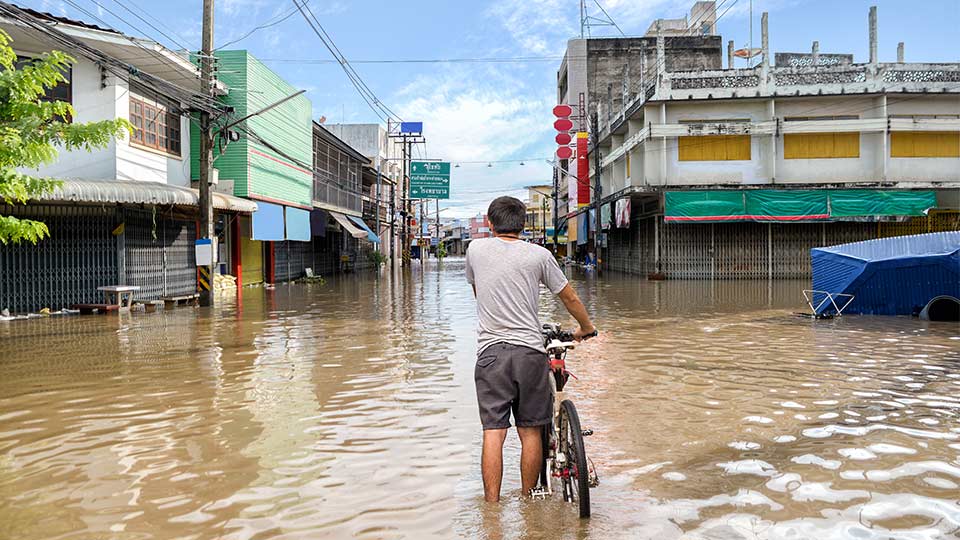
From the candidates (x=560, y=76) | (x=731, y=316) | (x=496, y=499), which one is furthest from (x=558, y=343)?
(x=560, y=76)

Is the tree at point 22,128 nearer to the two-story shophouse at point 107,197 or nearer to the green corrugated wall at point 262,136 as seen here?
the two-story shophouse at point 107,197

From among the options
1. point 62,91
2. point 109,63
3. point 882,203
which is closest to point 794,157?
point 882,203

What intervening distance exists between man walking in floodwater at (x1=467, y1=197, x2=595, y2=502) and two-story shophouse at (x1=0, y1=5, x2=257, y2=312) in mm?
13341

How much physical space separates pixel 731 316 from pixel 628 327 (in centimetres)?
297

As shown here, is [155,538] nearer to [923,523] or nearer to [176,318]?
[923,523]

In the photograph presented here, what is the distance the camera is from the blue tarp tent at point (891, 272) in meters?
13.5

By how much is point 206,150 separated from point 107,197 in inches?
99.5

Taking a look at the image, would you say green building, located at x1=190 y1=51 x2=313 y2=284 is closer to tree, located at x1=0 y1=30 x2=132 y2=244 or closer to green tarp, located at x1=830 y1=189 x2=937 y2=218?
tree, located at x1=0 y1=30 x2=132 y2=244

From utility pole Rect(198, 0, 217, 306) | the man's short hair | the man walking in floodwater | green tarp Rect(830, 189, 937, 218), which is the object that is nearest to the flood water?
the man walking in floodwater

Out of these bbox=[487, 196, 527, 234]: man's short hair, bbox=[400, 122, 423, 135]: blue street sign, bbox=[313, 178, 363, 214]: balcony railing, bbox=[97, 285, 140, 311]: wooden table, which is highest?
bbox=[400, 122, 423, 135]: blue street sign

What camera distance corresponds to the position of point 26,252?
1697cm

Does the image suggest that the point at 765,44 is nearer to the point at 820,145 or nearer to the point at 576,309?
the point at 820,145

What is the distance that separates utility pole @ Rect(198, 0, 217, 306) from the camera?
57.2 feet

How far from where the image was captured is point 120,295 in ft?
57.6
